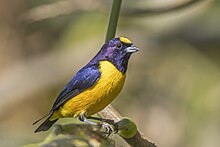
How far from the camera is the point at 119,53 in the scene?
2146mm

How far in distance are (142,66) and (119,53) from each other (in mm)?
2278

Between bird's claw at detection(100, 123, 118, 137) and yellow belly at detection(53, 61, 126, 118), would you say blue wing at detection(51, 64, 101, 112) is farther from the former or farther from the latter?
bird's claw at detection(100, 123, 118, 137)

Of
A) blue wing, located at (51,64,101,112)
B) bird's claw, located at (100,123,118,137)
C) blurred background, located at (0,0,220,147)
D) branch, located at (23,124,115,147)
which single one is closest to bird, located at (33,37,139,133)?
blue wing, located at (51,64,101,112)

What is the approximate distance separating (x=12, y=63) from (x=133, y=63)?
0.78m

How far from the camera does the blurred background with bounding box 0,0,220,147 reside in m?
3.82

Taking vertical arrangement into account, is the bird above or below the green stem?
below

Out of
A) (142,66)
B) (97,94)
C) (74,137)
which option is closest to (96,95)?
(97,94)

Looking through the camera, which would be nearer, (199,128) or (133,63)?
(199,128)

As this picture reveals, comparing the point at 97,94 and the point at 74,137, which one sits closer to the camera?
the point at 74,137

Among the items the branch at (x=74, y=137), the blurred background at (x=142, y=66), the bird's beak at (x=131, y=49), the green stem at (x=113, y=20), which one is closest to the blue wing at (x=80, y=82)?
the bird's beak at (x=131, y=49)

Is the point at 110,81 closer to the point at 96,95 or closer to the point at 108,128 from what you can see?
the point at 96,95

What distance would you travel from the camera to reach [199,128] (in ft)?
12.5

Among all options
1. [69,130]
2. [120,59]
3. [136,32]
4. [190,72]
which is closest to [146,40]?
[136,32]

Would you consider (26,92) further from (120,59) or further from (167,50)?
(120,59)
